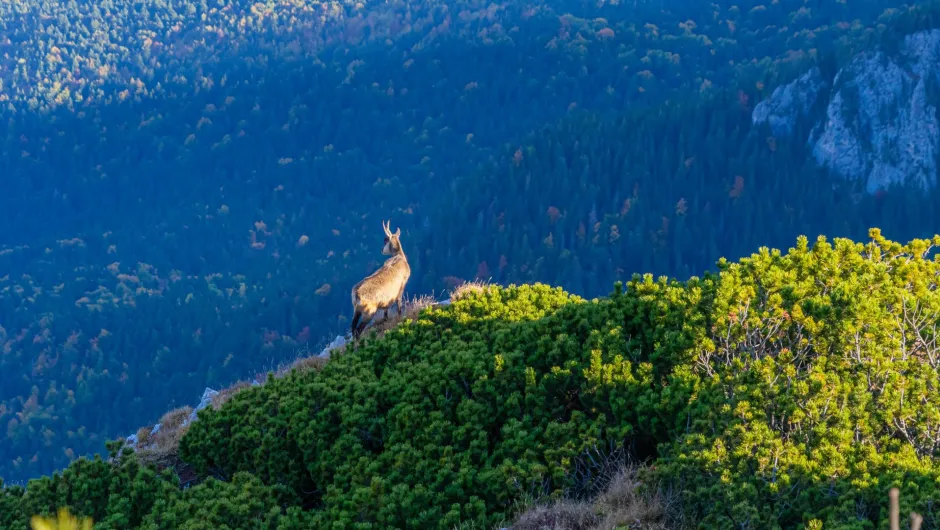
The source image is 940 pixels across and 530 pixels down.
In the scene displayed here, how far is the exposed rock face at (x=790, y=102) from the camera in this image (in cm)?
10625

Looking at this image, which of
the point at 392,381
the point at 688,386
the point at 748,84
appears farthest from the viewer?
the point at 748,84

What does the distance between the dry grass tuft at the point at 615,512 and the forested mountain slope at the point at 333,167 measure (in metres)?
54.9

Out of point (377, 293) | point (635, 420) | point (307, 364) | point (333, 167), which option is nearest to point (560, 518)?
point (635, 420)

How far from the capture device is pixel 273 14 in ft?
595

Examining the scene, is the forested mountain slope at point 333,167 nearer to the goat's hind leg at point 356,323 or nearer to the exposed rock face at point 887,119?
the exposed rock face at point 887,119

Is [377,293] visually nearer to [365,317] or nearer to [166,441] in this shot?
[365,317]

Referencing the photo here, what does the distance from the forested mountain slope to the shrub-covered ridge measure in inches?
2067

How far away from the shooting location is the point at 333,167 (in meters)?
148

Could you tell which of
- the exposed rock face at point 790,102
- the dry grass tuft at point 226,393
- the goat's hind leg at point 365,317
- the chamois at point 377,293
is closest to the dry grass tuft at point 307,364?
the goat's hind leg at point 365,317

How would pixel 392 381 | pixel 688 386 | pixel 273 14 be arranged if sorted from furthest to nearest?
1. pixel 273 14
2. pixel 392 381
3. pixel 688 386

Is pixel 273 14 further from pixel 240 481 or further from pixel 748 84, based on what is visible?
pixel 240 481

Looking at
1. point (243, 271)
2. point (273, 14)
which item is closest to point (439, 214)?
point (243, 271)

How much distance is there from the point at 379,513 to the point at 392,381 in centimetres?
180

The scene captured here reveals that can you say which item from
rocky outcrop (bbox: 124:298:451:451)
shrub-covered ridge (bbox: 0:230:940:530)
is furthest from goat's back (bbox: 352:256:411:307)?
shrub-covered ridge (bbox: 0:230:940:530)
